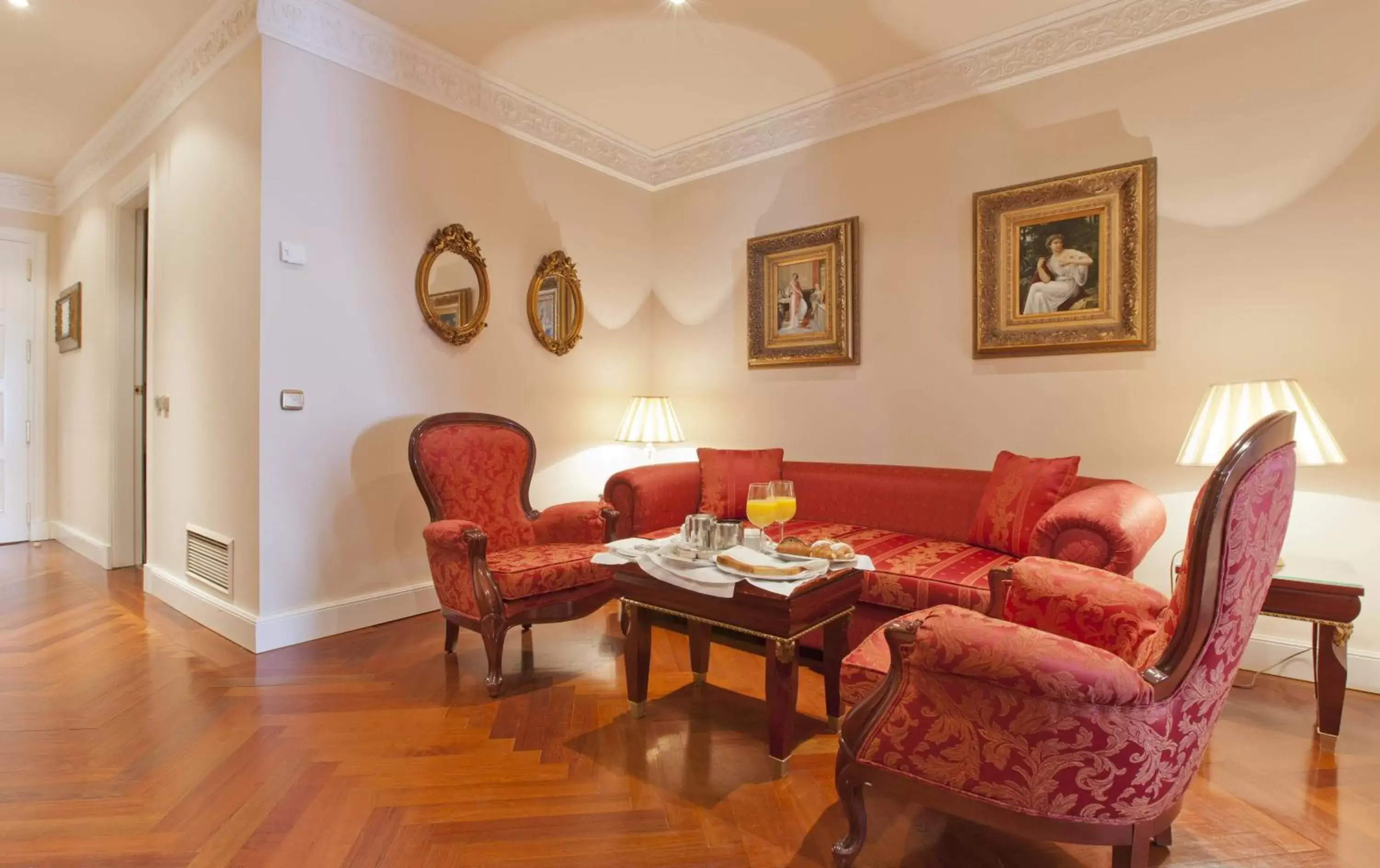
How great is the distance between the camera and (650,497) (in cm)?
355

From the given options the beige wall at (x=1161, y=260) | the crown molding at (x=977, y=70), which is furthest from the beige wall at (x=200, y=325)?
the beige wall at (x=1161, y=260)

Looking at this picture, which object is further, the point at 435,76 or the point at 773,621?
the point at 435,76

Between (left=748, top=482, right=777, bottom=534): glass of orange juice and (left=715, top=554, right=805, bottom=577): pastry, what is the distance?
0.13m

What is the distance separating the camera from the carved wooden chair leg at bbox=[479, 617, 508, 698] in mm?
2486

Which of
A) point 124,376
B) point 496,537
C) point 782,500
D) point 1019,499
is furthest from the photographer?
point 124,376

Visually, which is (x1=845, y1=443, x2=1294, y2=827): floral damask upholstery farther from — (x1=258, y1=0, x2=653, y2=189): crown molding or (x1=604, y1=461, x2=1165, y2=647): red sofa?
(x1=258, y1=0, x2=653, y2=189): crown molding

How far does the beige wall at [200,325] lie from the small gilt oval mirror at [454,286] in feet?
2.57

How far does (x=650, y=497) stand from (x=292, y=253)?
2.00m

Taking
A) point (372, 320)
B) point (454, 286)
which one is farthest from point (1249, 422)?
point (372, 320)

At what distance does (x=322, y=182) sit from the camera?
3.11 m

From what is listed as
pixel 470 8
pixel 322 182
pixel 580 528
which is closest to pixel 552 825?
pixel 580 528

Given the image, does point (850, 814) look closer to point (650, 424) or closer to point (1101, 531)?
point (1101, 531)

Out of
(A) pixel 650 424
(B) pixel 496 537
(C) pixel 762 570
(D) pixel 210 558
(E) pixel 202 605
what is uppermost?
(A) pixel 650 424

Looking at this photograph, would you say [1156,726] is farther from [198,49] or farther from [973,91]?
[198,49]
